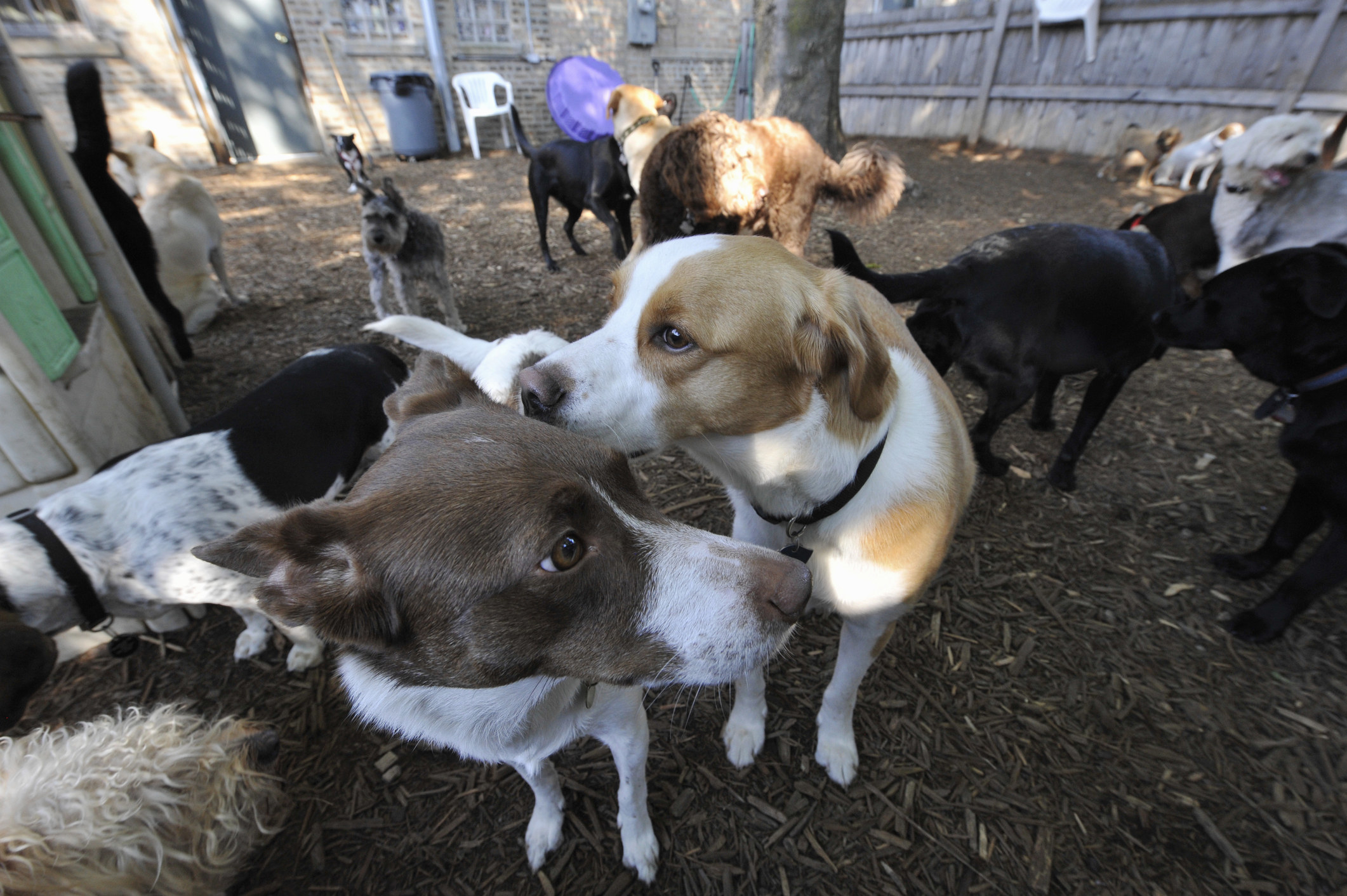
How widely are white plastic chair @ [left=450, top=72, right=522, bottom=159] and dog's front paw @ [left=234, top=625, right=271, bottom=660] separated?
45.3ft

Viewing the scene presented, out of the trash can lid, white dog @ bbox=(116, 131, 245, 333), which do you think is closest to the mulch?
white dog @ bbox=(116, 131, 245, 333)

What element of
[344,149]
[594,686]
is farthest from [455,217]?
[594,686]

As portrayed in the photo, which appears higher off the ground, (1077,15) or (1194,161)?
(1077,15)

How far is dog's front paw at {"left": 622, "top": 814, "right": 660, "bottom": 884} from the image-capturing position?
2033 millimetres

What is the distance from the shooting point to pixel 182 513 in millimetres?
2500

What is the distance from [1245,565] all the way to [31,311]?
21.1 ft

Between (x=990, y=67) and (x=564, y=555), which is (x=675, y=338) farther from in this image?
(x=990, y=67)

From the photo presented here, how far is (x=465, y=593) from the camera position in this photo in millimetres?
1272

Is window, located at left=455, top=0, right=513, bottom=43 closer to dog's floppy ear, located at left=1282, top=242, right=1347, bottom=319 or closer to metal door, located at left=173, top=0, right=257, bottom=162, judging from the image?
metal door, located at left=173, top=0, right=257, bottom=162

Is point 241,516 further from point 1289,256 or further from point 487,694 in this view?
point 1289,256

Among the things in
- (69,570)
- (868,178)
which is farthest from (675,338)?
(868,178)

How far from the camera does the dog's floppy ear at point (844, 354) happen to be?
5.46 feet

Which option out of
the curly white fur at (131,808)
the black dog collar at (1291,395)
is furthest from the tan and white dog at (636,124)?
the curly white fur at (131,808)

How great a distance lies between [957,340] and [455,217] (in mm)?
8318
